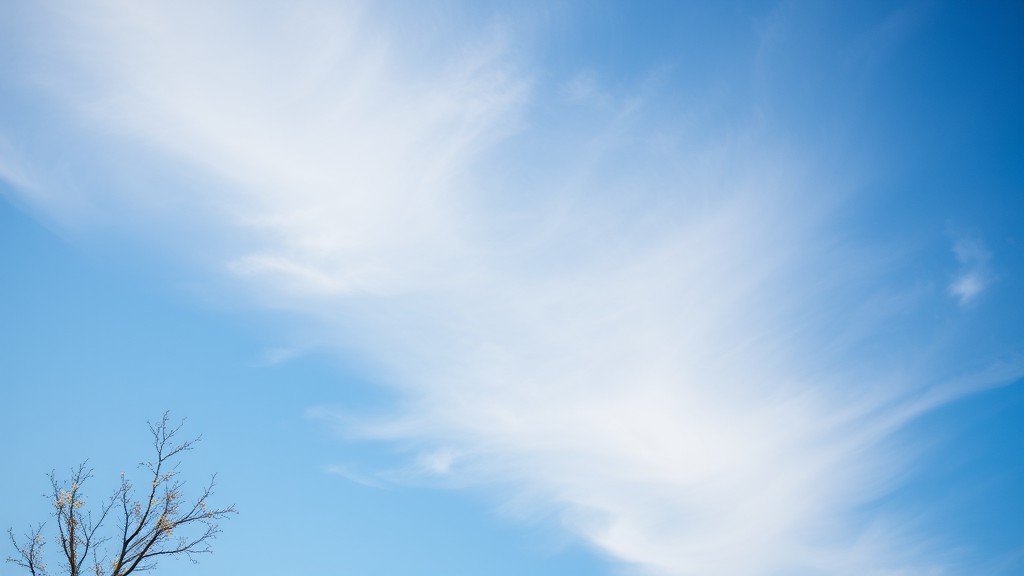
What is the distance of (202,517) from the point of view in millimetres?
19406

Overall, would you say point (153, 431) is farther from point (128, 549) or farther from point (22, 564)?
point (22, 564)

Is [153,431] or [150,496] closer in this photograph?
[150,496]

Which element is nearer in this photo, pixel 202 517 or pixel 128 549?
pixel 128 549

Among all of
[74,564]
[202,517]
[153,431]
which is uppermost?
Result: [153,431]

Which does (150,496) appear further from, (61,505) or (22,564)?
(22,564)

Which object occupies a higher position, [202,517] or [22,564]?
[202,517]

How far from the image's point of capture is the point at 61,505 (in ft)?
59.3

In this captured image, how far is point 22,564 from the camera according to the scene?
17953mm

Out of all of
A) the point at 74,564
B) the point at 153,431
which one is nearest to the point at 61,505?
the point at 74,564

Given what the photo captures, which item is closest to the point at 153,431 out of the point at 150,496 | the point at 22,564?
the point at 150,496

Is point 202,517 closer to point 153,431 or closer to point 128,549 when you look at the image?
point 128,549

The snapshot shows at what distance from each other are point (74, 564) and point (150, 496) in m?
2.72

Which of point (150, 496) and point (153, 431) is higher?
point (153, 431)

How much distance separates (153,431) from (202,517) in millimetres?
3522
